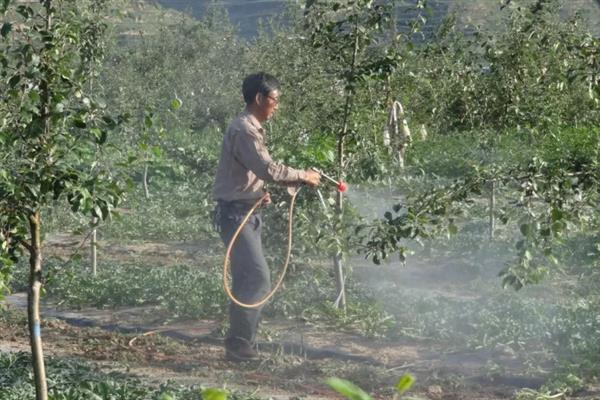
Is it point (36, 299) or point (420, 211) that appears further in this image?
point (420, 211)

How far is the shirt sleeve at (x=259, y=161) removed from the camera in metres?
7.46

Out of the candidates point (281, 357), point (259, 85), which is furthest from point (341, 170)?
point (281, 357)

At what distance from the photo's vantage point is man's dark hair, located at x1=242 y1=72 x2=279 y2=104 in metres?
7.73

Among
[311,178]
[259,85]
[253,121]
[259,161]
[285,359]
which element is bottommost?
[285,359]

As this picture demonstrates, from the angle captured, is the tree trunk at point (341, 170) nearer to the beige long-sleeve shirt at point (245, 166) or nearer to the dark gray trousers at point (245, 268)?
the dark gray trousers at point (245, 268)

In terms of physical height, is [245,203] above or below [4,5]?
below

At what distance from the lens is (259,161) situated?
755 centimetres

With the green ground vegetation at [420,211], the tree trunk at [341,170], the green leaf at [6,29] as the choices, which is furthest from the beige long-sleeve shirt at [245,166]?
the green leaf at [6,29]

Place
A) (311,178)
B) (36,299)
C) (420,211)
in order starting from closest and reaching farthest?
(36,299)
(420,211)
(311,178)

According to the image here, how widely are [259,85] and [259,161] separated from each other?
56cm

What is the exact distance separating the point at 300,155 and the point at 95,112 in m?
4.13

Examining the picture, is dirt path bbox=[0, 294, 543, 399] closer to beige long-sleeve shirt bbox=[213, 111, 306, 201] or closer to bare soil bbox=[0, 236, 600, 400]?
bare soil bbox=[0, 236, 600, 400]

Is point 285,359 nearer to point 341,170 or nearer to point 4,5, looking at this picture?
point 341,170

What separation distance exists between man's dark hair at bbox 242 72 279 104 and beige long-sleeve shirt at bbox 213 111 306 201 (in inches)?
5.9
